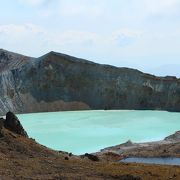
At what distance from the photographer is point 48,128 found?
41062mm

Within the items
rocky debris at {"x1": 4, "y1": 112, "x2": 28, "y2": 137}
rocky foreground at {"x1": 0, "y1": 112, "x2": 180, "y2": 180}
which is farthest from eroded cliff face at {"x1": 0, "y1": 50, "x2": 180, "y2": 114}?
rocky foreground at {"x1": 0, "y1": 112, "x2": 180, "y2": 180}

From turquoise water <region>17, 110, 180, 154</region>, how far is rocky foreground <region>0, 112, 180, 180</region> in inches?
443

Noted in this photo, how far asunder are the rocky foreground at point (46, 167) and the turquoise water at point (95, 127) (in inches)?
443

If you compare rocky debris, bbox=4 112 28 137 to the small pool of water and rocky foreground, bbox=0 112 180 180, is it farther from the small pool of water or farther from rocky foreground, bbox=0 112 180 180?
the small pool of water

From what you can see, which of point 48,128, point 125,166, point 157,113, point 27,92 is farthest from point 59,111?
point 125,166

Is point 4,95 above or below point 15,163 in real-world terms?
above

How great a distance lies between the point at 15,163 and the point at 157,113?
39.0m

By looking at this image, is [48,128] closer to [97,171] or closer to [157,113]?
[157,113]

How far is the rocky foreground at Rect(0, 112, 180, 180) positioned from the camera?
1408 cm

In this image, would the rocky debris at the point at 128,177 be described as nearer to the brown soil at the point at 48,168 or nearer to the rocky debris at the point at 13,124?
the brown soil at the point at 48,168

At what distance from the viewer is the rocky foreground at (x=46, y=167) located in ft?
46.2

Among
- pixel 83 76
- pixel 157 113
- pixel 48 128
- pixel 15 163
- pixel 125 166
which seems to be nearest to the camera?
pixel 15 163

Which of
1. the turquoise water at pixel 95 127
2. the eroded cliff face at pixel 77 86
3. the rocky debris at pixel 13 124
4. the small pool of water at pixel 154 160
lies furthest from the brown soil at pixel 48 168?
the eroded cliff face at pixel 77 86

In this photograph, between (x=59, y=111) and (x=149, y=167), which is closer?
(x=149, y=167)
